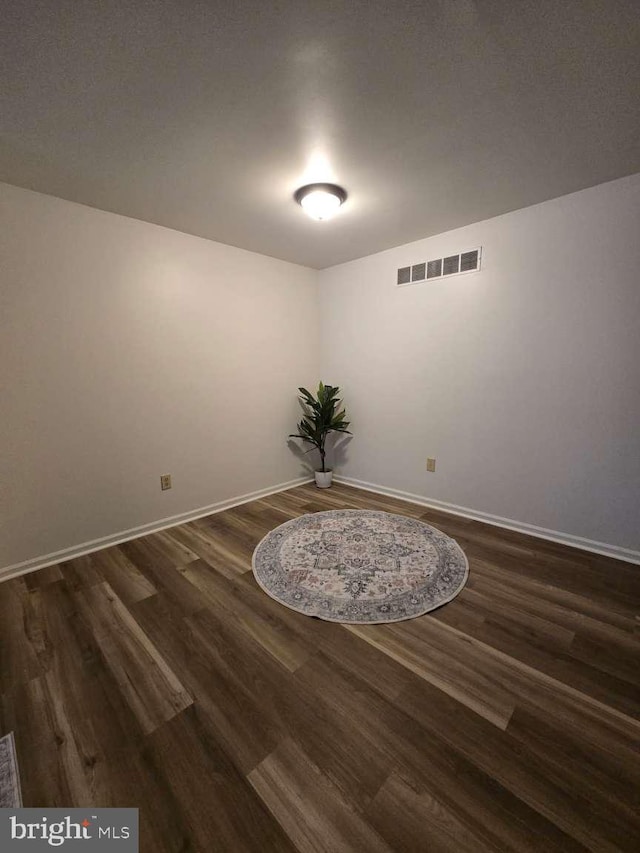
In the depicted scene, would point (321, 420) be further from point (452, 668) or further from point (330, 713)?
point (330, 713)

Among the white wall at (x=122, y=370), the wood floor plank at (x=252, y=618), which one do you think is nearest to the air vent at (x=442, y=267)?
the white wall at (x=122, y=370)

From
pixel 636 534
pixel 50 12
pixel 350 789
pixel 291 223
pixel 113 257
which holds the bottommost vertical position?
pixel 350 789

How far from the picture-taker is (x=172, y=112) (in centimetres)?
138

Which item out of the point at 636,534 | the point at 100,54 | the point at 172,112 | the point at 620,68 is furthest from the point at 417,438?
the point at 100,54

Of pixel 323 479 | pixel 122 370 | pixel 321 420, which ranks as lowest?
pixel 323 479

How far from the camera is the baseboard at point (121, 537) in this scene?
6.70 ft

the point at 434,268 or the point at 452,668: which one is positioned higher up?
the point at 434,268

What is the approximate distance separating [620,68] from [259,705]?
2.68 m

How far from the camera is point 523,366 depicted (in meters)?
2.37

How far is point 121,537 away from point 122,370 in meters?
1.23

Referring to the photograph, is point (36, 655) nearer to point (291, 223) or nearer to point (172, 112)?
point (172, 112)

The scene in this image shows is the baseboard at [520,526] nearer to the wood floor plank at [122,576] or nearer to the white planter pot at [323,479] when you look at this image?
the white planter pot at [323,479]
